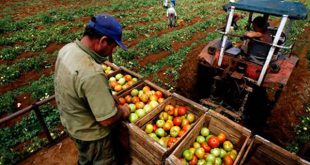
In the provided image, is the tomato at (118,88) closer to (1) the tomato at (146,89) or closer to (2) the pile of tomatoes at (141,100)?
(2) the pile of tomatoes at (141,100)

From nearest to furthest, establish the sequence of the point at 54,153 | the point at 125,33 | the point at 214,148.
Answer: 1. the point at 214,148
2. the point at 54,153
3. the point at 125,33

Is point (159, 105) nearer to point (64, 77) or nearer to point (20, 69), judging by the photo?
point (64, 77)

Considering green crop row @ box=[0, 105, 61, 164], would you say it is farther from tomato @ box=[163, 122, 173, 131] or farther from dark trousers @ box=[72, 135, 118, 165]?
tomato @ box=[163, 122, 173, 131]

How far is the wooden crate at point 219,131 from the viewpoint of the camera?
10.1ft

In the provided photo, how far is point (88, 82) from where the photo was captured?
2.33 meters

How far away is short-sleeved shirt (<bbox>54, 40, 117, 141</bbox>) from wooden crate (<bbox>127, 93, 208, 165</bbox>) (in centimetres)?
58

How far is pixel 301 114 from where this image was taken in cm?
617

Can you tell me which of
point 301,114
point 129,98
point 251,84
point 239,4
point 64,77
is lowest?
point 301,114

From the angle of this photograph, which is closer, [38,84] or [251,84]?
[251,84]

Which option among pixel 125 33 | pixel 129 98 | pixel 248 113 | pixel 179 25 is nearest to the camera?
pixel 129 98

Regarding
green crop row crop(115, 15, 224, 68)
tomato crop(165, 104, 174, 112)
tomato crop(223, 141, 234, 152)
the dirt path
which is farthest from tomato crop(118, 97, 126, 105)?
green crop row crop(115, 15, 224, 68)

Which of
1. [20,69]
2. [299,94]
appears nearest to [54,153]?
[20,69]

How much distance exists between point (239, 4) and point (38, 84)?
6.81 meters

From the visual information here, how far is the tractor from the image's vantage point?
4.47m
